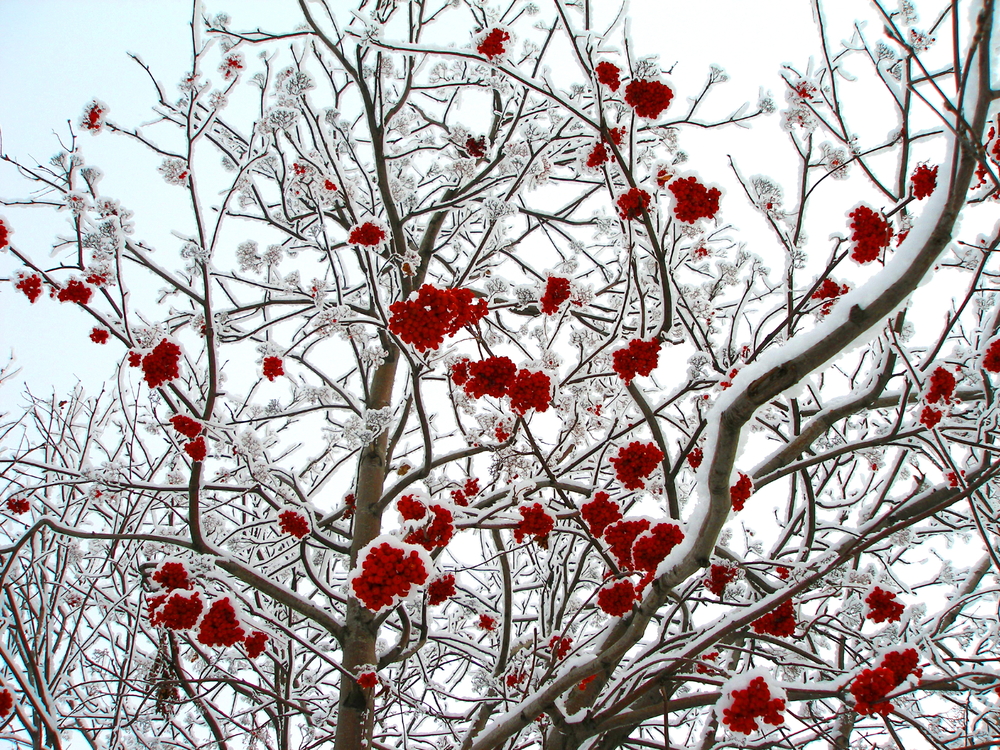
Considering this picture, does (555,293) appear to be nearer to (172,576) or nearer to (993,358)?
(993,358)

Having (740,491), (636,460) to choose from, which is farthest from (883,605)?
(636,460)

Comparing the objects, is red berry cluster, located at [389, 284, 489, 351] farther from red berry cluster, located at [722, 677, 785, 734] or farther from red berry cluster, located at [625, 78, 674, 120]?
red berry cluster, located at [722, 677, 785, 734]

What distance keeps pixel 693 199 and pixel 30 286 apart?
3732mm

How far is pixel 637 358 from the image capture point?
10.9 feet

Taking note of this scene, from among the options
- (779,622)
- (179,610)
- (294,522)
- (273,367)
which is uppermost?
(273,367)

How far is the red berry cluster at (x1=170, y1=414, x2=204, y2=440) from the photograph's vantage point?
3.43m

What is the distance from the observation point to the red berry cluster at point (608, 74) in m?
3.25

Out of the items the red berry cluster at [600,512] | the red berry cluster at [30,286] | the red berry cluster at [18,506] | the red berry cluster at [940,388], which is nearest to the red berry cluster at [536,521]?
the red berry cluster at [600,512]

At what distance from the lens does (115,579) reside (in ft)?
16.8

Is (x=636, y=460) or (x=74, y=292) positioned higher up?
(x=74, y=292)

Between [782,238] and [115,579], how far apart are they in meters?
5.53

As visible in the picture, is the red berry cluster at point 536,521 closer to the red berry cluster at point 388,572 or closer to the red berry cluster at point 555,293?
the red berry cluster at point 388,572

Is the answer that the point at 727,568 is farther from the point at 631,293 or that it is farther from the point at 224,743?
the point at 224,743

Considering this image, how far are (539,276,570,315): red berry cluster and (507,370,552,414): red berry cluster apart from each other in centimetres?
74
